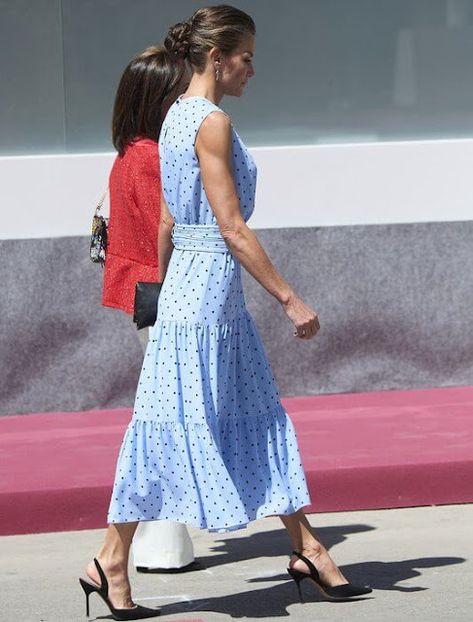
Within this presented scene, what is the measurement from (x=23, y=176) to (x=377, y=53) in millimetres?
1954

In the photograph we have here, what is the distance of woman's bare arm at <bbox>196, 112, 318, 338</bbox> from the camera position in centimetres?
464

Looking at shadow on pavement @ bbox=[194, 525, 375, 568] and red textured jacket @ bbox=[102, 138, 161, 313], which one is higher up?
red textured jacket @ bbox=[102, 138, 161, 313]

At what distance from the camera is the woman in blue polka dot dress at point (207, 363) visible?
471cm

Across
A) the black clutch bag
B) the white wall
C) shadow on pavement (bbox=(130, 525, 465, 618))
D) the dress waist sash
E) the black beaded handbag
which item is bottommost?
shadow on pavement (bbox=(130, 525, 465, 618))

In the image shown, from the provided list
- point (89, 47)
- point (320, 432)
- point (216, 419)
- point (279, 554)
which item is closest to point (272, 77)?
point (89, 47)

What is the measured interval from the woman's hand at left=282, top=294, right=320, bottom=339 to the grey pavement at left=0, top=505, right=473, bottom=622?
0.86 meters

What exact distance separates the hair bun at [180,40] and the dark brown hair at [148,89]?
0.58m

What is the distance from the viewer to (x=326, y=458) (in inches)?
269

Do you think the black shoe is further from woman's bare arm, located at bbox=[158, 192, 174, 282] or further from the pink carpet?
woman's bare arm, located at bbox=[158, 192, 174, 282]

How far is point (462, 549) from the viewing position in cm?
574

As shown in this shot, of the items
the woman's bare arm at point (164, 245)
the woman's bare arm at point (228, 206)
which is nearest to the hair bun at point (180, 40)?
the woman's bare arm at point (228, 206)

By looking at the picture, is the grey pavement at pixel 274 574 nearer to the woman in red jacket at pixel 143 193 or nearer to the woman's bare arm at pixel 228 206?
the woman in red jacket at pixel 143 193

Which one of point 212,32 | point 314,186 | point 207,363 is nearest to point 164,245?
point 207,363

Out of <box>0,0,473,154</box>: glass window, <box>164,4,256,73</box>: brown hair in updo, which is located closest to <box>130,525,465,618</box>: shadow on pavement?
<box>164,4,256,73</box>: brown hair in updo
